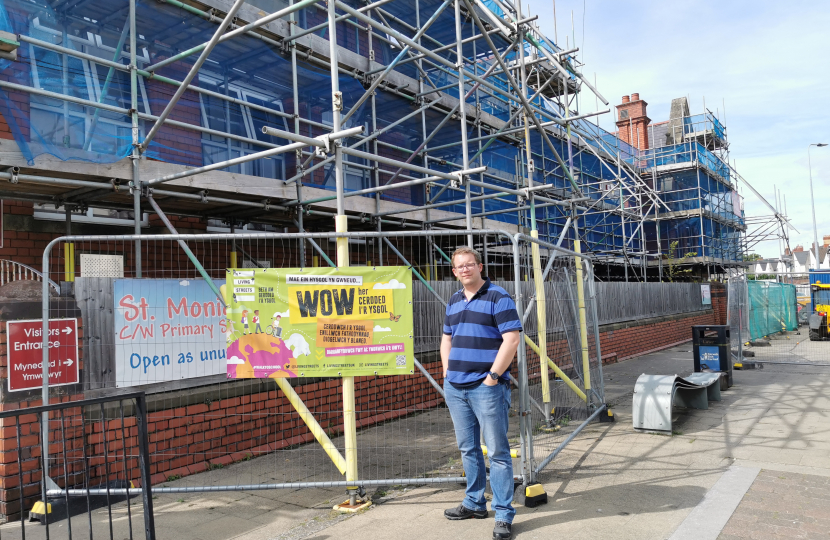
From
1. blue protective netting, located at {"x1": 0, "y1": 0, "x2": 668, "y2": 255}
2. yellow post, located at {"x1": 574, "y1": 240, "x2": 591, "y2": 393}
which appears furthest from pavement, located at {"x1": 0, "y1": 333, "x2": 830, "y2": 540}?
blue protective netting, located at {"x1": 0, "y1": 0, "x2": 668, "y2": 255}

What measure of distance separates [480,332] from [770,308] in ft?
62.5

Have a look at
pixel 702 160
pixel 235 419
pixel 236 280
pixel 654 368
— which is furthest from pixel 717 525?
pixel 702 160

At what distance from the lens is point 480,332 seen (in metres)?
4.32

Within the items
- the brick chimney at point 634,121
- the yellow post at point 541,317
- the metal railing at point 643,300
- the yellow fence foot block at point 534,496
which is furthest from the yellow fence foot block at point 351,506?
the brick chimney at point 634,121

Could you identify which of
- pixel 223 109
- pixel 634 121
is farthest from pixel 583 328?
pixel 634 121

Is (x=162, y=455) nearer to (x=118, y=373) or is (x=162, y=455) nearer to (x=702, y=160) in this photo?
(x=118, y=373)

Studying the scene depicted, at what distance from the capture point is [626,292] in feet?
54.2

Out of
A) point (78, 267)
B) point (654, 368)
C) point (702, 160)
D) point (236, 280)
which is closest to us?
point (236, 280)

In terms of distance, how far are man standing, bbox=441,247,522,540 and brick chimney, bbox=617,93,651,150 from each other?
32.3 meters

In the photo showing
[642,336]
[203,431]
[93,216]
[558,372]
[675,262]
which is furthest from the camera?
[675,262]

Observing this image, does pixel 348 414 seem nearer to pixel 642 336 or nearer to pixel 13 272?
pixel 13 272

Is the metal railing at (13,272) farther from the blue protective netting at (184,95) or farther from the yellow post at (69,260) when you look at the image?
the blue protective netting at (184,95)

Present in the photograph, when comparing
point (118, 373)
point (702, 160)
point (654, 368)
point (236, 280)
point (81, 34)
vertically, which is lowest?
point (654, 368)

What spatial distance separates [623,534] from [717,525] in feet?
2.34
